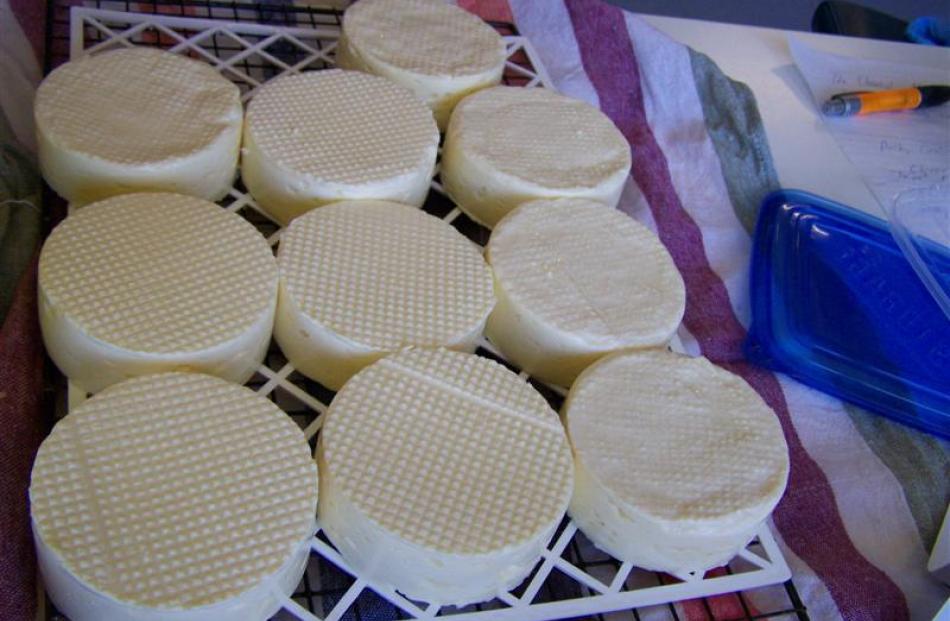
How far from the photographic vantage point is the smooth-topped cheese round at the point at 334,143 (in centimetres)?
88

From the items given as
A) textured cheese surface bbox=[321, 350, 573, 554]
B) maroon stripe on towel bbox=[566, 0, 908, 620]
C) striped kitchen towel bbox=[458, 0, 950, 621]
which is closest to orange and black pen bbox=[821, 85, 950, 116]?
striped kitchen towel bbox=[458, 0, 950, 621]

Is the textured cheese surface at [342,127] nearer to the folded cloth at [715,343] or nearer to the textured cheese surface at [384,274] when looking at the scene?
the textured cheese surface at [384,274]

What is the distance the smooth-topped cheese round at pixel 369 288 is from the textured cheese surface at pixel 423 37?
237mm

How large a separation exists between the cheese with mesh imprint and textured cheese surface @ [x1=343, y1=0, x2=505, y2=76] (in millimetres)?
315

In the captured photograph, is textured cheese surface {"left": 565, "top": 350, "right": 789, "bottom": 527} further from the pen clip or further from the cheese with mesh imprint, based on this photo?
the pen clip

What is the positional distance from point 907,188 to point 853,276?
0.74ft

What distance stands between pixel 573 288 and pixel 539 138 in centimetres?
21

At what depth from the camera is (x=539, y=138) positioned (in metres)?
0.99

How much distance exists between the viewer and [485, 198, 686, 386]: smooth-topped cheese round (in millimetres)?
831

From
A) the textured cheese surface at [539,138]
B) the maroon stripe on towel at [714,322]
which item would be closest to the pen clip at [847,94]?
the maroon stripe on towel at [714,322]

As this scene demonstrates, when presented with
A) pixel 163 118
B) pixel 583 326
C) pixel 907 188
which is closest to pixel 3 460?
pixel 163 118

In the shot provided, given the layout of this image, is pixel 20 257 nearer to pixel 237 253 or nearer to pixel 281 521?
pixel 237 253

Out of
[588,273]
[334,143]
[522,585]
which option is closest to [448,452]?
[522,585]

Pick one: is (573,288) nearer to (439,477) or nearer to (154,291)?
(439,477)
